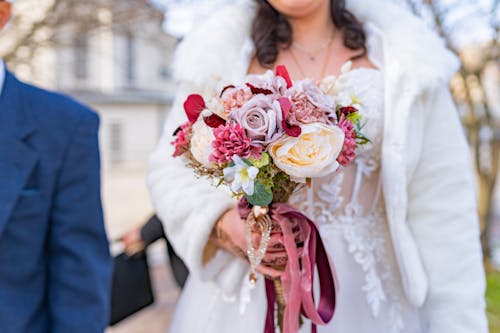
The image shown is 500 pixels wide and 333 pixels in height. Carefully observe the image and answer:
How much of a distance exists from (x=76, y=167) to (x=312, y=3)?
881mm

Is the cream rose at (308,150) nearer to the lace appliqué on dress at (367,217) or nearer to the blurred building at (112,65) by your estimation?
the lace appliqué on dress at (367,217)

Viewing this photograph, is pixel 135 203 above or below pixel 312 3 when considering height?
below

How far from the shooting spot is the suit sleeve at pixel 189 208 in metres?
1.97

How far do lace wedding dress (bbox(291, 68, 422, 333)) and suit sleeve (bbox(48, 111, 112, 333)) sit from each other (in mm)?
645

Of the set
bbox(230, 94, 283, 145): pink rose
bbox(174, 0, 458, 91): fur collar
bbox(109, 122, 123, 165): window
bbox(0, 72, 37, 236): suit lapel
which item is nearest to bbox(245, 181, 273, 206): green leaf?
bbox(230, 94, 283, 145): pink rose

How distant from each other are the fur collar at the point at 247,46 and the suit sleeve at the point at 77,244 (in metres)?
0.39

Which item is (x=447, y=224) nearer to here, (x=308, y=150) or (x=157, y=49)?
(x=308, y=150)

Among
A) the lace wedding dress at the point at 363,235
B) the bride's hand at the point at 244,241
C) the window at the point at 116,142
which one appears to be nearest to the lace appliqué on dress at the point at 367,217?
the lace wedding dress at the point at 363,235

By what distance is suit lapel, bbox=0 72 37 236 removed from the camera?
1.89 meters

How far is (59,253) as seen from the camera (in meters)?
2.03

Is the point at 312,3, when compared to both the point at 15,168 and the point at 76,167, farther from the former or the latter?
the point at 15,168

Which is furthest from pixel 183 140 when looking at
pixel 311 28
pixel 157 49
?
pixel 157 49

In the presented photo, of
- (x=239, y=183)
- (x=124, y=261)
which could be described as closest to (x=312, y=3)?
(x=239, y=183)

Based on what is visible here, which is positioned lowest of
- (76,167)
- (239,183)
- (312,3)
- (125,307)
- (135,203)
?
(135,203)
